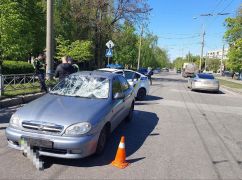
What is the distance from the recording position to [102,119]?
5441mm

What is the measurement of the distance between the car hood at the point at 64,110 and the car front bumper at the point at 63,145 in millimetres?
248

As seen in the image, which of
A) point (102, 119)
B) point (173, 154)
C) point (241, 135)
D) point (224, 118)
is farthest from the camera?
point (224, 118)

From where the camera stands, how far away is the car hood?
16.3ft

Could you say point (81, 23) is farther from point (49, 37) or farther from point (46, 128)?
point (46, 128)

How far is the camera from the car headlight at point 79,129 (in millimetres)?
4844

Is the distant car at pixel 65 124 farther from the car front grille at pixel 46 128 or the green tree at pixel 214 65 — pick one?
the green tree at pixel 214 65

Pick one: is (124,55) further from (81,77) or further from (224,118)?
(81,77)

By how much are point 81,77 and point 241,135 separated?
4.48 metres

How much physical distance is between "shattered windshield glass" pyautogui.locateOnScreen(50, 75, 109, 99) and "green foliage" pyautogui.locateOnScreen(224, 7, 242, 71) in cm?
3643

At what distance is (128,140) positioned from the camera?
674cm

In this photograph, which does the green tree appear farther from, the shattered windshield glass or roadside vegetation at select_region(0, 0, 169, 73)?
the shattered windshield glass

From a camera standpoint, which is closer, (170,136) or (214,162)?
(214,162)

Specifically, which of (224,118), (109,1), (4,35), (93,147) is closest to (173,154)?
(93,147)

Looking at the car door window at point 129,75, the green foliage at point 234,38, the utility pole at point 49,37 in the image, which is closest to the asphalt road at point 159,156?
the car door window at point 129,75
